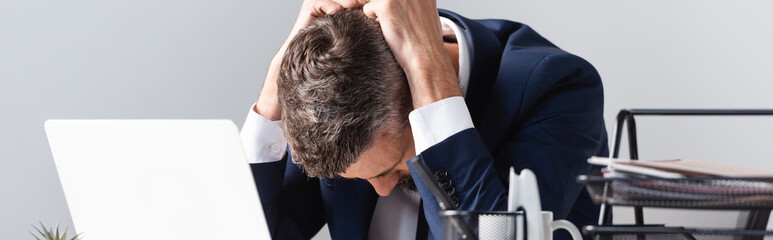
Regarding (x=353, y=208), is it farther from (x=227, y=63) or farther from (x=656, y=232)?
(x=227, y=63)

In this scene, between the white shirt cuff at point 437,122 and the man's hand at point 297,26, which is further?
the man's hand at point 297,26

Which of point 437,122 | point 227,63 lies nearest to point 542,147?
point 437,122

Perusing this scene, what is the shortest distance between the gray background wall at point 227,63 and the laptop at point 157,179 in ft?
3.55

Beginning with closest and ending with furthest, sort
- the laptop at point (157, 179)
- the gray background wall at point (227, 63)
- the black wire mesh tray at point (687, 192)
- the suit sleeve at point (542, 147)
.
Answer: the black wire mesh tray at point (687, 192)
the laptop at point (157, 179)
the suit sleeve at point (542, 147)
the gray background wall at point (227, 63)

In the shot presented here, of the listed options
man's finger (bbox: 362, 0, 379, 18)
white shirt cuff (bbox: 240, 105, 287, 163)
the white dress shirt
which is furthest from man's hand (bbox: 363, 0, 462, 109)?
white shirt cuff (bbox: 240, 105, 287, 163)

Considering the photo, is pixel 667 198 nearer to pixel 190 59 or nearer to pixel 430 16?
pixel 430 16

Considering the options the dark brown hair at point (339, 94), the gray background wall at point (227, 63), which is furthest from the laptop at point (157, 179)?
the gray background wall at point (227, 63)

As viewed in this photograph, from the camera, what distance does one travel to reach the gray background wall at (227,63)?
191 centimetres

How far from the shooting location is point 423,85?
1075 mm

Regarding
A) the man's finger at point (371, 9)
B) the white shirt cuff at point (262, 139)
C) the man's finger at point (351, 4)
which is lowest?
the white shirt cuff at point (262, 139)

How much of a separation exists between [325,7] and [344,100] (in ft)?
0.95

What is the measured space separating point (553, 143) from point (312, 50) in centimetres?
41

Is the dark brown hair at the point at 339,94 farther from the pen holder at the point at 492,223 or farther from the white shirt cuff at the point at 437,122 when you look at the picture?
the pen holder at the point at 492,223

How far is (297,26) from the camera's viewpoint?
1293mm
